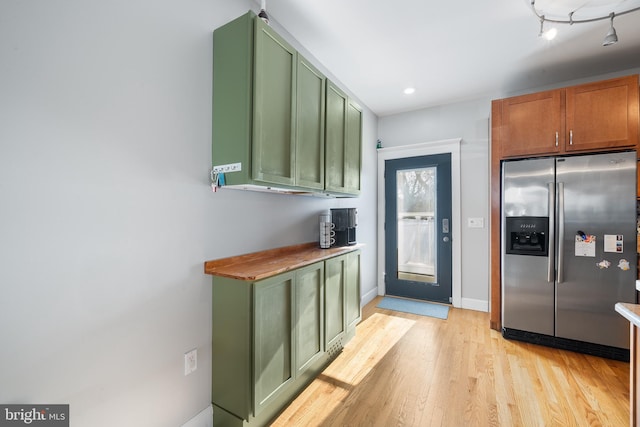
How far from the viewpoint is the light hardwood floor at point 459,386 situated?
1729 millimetres

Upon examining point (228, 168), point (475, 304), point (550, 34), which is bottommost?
point (475, 304)

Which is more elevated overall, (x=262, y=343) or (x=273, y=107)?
(x=273, y=107)

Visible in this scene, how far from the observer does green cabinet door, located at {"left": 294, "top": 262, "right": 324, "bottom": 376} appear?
6.11 ft

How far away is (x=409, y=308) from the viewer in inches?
143

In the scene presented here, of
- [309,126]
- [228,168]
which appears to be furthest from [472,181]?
[228,168]

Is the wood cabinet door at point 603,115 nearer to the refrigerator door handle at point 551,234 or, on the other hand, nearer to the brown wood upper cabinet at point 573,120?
the brown wood upper cabinet at point 573,120

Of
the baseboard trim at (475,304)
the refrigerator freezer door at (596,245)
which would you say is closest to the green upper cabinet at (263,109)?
the refrigerator freezer door at (596,245)

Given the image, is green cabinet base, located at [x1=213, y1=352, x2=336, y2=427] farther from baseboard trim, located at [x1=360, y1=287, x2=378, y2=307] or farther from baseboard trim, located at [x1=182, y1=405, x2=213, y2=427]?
baseboard trim, located at [x1=360, y1=287, x2=378, y2=307]

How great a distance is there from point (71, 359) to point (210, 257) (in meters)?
0.74

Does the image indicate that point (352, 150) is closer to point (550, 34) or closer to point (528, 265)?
point (550, 34)

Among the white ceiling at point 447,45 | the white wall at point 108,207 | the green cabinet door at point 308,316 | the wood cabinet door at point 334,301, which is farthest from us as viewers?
the wood cabinet door at point 334,301

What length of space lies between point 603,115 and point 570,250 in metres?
1.32

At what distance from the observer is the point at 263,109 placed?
1.58m

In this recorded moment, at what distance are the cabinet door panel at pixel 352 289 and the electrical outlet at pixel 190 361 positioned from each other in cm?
137
